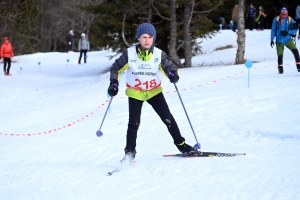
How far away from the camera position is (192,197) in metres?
4.42

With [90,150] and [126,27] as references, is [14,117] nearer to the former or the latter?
[90,150]

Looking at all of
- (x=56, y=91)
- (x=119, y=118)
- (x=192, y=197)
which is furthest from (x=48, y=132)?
(x=56, y=91)

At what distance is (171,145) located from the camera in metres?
6.86

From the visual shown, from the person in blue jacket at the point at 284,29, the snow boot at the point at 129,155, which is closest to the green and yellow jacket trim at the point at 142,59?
the snow boot at the point at 129,155

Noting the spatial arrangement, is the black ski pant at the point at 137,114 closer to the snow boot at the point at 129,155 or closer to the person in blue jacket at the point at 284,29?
the snow boot at the point at 129,155

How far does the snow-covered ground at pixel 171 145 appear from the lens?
4.78 meters

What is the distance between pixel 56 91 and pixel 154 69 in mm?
12754

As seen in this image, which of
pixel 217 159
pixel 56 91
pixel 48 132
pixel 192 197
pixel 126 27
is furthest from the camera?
pixel 126 27

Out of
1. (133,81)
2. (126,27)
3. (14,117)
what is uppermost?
(126,27)

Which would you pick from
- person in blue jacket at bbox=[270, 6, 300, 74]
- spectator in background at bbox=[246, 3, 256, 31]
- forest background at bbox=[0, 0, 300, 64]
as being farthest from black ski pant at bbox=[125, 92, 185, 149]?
spectator in background at bbox=[246, 3, 256, 31]

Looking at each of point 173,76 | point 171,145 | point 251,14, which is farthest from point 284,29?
point 251,14

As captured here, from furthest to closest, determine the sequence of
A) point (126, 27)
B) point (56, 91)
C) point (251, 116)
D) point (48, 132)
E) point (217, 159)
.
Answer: point (126, 27)
point (56, 91)
point (48, 132)
point (251, 116)
point (217, 159)

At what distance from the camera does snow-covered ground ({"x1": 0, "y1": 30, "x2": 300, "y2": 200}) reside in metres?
4.78

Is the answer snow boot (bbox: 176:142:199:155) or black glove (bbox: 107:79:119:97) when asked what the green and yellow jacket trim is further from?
snow boot (bbox: 176:142:199:155)
